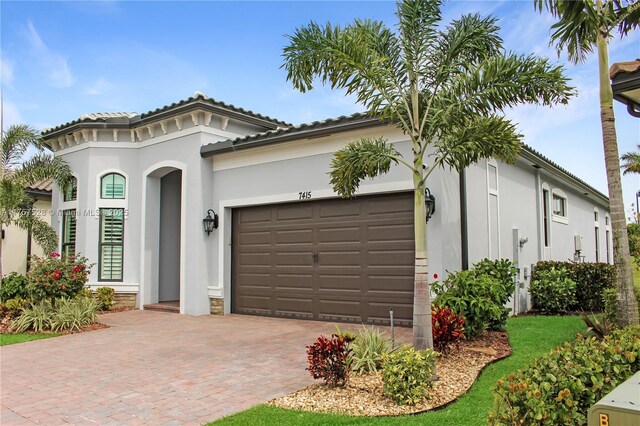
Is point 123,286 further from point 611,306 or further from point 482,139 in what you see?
point 611,306

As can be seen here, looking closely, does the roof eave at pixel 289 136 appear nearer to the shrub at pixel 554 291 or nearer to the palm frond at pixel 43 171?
the palm frond at pixel 43 171

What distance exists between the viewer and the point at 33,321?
10344 mm

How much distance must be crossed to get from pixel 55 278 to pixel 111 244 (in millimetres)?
3163

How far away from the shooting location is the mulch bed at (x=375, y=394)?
477cm

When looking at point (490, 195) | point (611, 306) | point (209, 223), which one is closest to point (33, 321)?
point (209, 223)

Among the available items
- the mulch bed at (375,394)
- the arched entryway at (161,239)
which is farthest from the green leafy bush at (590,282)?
the arched entryway at (161,239)

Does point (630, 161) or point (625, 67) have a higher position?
point (630, 161)

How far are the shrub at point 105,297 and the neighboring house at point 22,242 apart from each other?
182 inches

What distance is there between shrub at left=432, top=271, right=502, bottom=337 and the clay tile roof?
3.58 metres

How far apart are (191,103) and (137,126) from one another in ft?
8.55

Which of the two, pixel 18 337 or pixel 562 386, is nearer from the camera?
pixel 562 386

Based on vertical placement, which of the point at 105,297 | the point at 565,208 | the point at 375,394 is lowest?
the point at 375,394

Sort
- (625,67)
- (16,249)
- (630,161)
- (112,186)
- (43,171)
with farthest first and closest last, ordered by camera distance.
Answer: (630,161), (16,249), (112,186), (43,171), (625,67)

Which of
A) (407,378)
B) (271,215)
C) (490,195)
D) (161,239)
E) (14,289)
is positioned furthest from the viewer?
(161,239)
